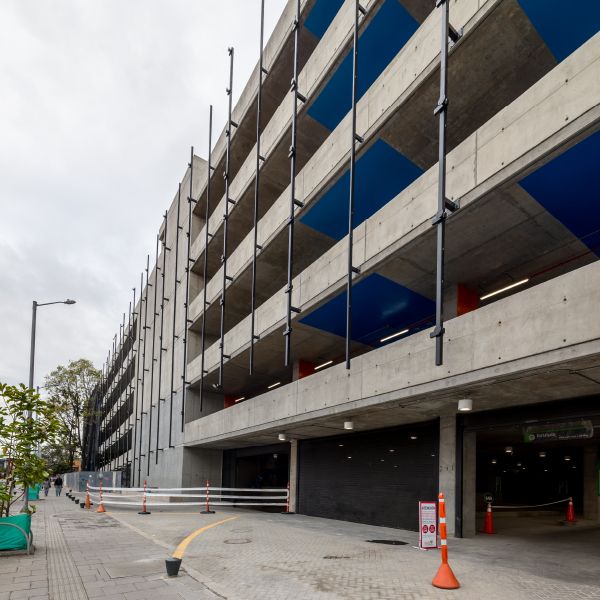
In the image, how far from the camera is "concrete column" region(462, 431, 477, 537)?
1355cm

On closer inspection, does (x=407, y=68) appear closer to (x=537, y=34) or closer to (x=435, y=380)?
(x=537, y=34)

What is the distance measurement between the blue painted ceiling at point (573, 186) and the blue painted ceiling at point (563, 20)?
131 inches

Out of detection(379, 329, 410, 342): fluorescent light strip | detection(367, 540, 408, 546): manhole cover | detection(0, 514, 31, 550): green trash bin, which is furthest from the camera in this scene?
detection(379, 329, 410, 342): fluorescent light strip

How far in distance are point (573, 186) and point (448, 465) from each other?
7.61 m

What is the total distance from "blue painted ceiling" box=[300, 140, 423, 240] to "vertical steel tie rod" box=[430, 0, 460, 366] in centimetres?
364

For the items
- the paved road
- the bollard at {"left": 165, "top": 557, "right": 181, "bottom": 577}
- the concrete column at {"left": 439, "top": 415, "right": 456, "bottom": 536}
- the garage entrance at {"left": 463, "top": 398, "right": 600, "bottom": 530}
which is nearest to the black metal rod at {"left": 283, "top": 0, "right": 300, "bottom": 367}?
the concrete column at {"left": 439, "top": 415, "right": 456, "bottom": 536}

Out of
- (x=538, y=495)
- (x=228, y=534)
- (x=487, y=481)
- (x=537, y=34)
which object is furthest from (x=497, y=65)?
(x=538, y=495)

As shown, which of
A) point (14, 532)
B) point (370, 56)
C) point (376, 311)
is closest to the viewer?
point (14, 532)

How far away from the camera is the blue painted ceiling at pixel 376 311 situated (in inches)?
605

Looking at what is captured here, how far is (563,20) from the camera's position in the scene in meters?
10.9

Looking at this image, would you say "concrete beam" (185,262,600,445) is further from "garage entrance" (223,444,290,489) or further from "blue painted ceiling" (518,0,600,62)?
"garage entrance" (223,444,290,489)

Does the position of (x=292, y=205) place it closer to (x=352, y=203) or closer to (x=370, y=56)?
(x=352, y=203)

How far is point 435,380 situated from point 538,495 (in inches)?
900

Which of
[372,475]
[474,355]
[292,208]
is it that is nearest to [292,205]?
[292,208]
